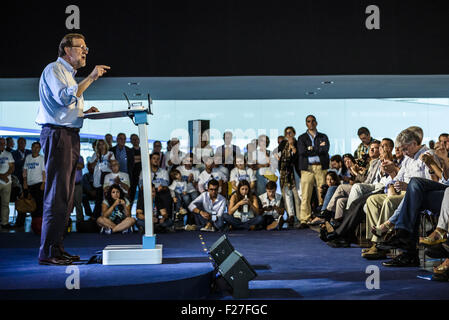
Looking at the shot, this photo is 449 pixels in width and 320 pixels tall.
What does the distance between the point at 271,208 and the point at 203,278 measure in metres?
3.98

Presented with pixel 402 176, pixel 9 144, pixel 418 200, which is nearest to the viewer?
pixel 418 200

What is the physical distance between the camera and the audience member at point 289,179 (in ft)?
24.3

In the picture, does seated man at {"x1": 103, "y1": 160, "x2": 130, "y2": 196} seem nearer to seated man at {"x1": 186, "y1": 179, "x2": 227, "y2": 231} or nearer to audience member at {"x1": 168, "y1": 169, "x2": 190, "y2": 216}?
audience member at {"x1": 168, "y1": 169, "x2": 190, "y2": 216}

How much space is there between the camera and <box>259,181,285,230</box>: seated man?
696cm

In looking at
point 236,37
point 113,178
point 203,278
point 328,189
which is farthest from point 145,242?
point 236,37

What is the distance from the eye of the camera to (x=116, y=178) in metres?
7.05

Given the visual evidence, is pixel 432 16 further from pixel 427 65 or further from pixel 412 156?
pixel 412 156

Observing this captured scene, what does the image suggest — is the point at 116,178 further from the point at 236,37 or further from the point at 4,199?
the point at 236,37

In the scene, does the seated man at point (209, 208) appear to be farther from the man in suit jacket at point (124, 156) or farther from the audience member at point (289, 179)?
the man in suit jacket at point (124, 156)

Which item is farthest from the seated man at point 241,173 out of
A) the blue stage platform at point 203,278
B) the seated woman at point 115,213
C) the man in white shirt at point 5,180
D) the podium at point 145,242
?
the podium at point 145,242

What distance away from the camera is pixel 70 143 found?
11.1 feet

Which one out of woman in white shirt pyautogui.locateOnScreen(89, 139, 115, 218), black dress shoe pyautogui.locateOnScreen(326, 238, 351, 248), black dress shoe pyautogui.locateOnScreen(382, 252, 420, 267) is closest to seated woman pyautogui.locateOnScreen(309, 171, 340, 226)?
black dress shoe pyautogui.locateOnScreen(326, 238, 351, 248)
